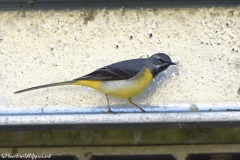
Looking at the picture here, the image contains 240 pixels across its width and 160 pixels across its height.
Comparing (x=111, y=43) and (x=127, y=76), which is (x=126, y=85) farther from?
(x=111, y=43)

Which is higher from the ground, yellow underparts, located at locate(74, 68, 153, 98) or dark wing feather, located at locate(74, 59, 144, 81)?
dark wing feather, located at locate(74, 59, 144, 81)

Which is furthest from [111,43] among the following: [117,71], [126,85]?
[126,85]

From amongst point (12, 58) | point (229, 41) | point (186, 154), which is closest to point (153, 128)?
point (186, 154)

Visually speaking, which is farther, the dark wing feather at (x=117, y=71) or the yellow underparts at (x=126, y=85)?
the yellow underparts at (x=126, y=85)

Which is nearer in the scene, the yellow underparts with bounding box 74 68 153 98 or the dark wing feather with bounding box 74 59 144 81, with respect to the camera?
the dark wing feather with bounding box 74 59 144 81

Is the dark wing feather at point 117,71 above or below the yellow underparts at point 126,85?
above
